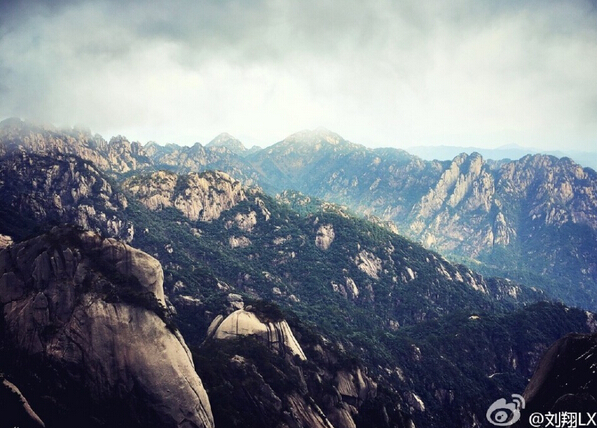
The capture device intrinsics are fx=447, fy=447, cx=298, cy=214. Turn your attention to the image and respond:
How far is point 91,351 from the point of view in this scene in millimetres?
67438

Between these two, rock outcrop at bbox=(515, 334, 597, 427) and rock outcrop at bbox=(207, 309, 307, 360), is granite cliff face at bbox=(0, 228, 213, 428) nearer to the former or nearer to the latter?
rock outcrop at bbox=(207, 309, 307, 360)

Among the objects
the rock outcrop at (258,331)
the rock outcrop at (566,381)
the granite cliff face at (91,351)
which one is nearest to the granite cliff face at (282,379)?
the rock outcrop at (258,331)

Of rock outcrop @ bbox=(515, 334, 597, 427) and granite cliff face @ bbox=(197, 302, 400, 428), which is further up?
rock outcrop @ bbox=(515, 334, 597, 427)

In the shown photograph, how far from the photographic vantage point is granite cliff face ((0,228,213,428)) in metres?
65.4

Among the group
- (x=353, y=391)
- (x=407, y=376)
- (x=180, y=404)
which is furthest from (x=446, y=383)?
(x=180, y=404)

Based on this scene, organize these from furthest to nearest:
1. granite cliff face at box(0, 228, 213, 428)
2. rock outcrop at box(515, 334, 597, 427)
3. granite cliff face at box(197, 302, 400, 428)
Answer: granite cliff face at box(197, 302, 400, 428), granite cliff face at box(0, 228, 213, 428), rock outcrop at box(515, 334, 597, 427)

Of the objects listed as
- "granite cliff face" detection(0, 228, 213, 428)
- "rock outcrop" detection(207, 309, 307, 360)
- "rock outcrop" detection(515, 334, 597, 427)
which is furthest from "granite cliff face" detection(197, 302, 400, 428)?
"rock outcrop" detection(515, 334, 597, 427)

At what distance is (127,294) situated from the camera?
2921 inches

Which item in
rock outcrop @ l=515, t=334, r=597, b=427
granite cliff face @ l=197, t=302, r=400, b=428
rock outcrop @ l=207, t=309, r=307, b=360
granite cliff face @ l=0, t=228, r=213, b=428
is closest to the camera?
rock outcrop @ l=515, t=334, r=597, b=427

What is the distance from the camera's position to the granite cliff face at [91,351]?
65.4m

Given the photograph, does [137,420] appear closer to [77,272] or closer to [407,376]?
[77,272]

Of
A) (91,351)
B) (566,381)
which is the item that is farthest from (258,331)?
(566,381)

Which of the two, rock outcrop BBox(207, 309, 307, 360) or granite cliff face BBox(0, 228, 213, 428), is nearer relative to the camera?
granite cliff face BBox(0, 228, 213, 428)

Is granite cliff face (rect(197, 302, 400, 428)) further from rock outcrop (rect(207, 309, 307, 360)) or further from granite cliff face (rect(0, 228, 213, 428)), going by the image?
granite cliff face (rect(0, 228, 213, 428))
